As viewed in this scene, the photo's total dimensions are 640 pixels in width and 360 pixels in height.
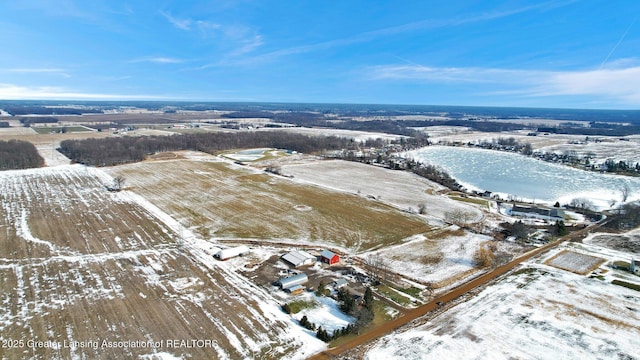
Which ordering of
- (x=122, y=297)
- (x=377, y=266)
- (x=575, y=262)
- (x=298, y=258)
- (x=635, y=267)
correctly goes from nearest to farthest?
(x=122, y=297) < (x=377, y=266) < (x=635, y=267) < (x=298, y=258) < (x=575, y=262)

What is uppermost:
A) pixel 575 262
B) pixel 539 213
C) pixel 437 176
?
pixel 437 176

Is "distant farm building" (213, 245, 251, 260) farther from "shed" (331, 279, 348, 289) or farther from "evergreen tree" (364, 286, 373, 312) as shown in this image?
"evergreen tree" (364, 286, 373, 312)

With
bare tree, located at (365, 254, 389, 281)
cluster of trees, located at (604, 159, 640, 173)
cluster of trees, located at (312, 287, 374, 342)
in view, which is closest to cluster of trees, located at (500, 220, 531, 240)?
bare tree, located at (365, 254, 389, 281)

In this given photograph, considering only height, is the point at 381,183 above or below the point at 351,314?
above

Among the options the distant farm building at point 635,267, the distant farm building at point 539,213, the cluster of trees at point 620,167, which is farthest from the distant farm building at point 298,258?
the cluster of trees at point 620,167

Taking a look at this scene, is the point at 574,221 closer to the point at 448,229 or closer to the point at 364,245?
the point at 448,229

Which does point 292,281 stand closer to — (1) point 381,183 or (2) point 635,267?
(2) point 635,267

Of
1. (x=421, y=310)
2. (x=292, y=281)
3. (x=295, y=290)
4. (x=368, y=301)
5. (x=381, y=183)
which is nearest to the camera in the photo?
(x=368, y=301)

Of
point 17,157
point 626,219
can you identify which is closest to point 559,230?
point 626,219

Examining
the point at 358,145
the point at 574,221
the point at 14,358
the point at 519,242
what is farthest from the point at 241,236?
the point at 358,145
